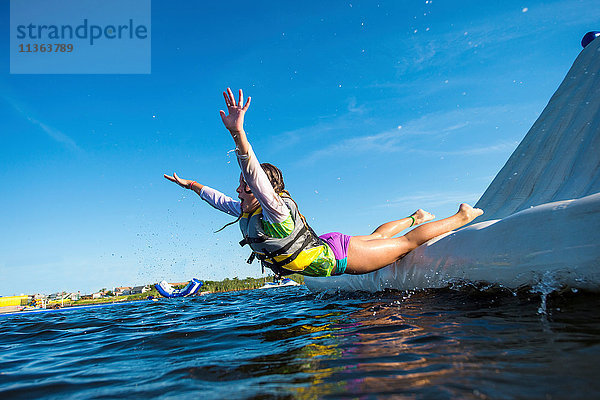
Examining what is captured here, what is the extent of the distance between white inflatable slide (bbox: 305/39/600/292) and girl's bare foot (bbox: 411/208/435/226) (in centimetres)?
88

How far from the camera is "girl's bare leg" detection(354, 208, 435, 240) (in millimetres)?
4766

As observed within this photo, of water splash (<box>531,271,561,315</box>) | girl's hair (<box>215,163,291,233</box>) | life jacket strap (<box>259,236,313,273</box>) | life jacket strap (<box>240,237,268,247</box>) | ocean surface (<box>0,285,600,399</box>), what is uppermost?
girl's hair (<box>215,163,291,233</box>)

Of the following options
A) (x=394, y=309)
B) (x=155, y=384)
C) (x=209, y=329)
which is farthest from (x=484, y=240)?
(x=155, y=384)

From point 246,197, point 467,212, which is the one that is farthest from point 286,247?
point 467,212

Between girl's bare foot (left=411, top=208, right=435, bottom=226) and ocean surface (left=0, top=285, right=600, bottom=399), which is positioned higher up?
girl's bare foot (left=411, top=208, right=435, bottom=226)

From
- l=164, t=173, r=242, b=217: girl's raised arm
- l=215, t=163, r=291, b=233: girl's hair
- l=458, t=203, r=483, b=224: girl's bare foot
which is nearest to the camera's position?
l=215, t=163, r=291, b=233: girl's hair

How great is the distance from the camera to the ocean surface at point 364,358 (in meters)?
1.36

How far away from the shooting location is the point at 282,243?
3.71 metres

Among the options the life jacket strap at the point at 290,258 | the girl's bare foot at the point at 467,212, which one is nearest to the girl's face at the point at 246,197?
the life jacket strap at the point at 290,258

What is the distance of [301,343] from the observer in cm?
243

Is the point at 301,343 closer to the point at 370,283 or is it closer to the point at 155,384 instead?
the point at 155,384

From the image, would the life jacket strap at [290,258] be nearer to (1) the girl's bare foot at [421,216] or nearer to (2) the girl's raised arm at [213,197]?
(2) the girl's raised arm at [213,197]

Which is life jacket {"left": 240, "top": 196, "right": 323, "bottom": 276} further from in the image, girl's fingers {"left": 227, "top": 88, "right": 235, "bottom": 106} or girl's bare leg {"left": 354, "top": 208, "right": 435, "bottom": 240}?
girl's fingers {"left": 227, "top": 88, "right": 235, "bottom": 106}

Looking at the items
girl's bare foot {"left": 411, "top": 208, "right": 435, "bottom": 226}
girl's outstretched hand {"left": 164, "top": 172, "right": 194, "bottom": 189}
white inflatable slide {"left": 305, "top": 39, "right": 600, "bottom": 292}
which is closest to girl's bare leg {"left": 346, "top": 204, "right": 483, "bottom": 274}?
white inflatable slide {"left": 305, "top": 39, "right": 600, "bottom": 292}
